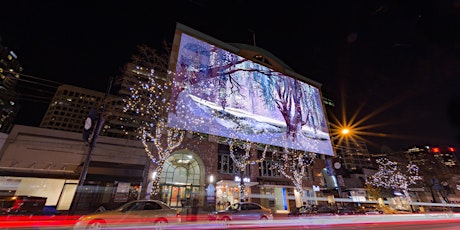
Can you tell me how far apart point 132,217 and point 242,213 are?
6.44 meters

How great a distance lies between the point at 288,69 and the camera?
2325 cm

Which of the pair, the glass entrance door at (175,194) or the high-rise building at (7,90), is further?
the high-rise building at (7,90)

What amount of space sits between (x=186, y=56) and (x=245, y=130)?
750 cm

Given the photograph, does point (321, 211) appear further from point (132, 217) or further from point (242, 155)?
point (132, 217)

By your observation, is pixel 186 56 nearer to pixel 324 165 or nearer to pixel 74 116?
pixel 324 165

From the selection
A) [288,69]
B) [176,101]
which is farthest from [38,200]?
[288,69]

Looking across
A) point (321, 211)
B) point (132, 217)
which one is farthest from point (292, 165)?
point (132, 217)

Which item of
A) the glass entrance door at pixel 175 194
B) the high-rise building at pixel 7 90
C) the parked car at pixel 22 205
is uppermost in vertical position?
the high-rise building at pixel 7 90

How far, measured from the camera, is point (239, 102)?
15.4 meters

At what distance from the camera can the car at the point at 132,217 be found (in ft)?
23.0

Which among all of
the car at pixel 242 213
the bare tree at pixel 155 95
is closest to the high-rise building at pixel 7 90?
the bare tree at pixel 155 95

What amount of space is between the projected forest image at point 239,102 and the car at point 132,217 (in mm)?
5259

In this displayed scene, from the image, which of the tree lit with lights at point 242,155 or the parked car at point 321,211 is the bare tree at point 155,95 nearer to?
the tree lit with lights at point 242,155

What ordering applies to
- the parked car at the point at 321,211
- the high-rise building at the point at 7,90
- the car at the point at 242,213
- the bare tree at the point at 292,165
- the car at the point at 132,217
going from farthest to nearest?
the high-rise building at the point at 7,90
the bare tree at the point at 292,165
the parked car at the point at 321,211
the car at the point at 242,213
the car at the point at 132,217
